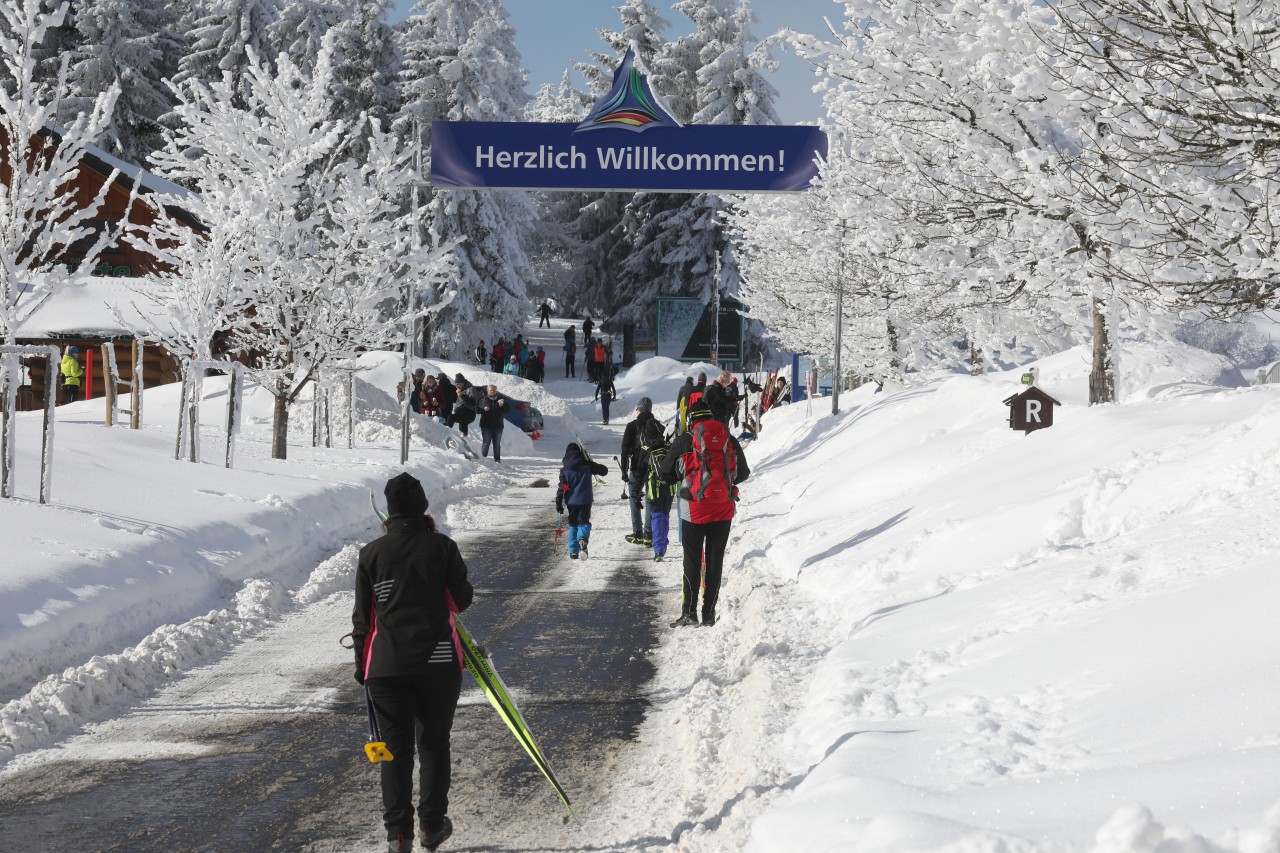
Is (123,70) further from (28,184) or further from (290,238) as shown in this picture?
(28,184)

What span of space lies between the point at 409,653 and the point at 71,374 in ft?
78.7

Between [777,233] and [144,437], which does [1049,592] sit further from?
[777,233]

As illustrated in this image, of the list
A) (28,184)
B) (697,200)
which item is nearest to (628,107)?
(28,184)

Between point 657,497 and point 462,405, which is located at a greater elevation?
point 462,405

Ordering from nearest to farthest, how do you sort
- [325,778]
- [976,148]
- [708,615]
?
[325,778] → [976,148] → [708,615]

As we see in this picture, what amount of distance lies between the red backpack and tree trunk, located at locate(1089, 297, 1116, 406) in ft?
20.6

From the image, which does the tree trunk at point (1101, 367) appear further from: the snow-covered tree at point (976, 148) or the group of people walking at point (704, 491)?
the group of people walking at point (704, 491)

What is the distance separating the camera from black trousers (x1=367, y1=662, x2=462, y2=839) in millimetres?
5055

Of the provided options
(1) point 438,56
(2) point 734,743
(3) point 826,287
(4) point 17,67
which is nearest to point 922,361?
(3) point 826,287

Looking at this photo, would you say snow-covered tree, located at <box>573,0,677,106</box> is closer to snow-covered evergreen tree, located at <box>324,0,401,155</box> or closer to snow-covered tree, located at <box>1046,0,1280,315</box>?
snow-covered evergreen tree, located at <box>324,0,401,155</box>

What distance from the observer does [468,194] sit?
4641 centimetres

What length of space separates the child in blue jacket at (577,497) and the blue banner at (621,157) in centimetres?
786

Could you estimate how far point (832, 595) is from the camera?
9.52 m

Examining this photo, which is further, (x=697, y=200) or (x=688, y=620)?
(x=697, y=200)
